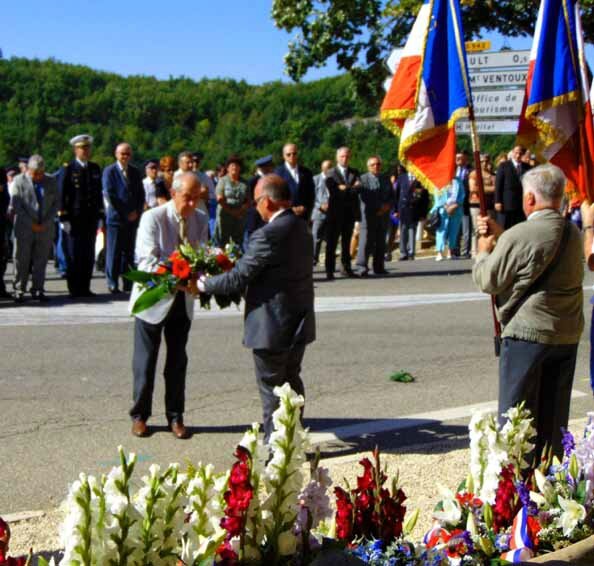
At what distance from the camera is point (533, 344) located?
5.90m

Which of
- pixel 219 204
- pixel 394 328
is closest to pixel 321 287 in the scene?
pixel 219 204

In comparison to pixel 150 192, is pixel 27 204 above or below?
below

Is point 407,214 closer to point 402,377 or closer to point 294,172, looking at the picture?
point 294,172

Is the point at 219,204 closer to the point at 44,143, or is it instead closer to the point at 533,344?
the point at 533,344

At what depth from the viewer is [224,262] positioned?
7656 millimetres

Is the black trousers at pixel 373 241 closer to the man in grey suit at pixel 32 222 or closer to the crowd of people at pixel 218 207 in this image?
the crowd of people at pixel 218 207

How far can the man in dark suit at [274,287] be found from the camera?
23.1 ft

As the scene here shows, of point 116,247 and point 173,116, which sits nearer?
point 116,247

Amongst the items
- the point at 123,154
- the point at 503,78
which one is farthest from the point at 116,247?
the point at 503,78

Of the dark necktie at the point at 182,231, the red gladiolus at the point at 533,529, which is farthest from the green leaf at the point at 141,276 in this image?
the red gladiolus at the point at 533,529

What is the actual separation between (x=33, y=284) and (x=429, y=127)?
30.1ft

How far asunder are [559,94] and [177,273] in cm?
285

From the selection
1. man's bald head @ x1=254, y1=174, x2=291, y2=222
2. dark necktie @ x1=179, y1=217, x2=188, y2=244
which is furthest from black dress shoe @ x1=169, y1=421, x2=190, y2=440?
man's bald head @ x1=254, y1=174, x2=291, y2=222

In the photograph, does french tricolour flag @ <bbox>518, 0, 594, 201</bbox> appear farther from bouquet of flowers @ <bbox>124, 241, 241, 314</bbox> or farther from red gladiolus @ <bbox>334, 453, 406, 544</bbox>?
red gladiolus @ <bbox>334, 453, 406, 544</bbox>
